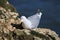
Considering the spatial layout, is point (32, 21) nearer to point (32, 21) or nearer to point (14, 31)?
point (32, 21)

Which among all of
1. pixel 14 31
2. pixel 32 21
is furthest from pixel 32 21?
pixel 14 31

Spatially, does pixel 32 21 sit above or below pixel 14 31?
above

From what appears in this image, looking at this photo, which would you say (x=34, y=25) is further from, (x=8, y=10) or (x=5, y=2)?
(x=5, y=2)

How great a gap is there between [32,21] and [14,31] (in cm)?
49

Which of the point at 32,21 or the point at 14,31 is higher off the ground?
the point at 32,21

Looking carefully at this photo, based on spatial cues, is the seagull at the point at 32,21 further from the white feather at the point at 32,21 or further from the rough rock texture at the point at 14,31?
the rough rock texture at the point at 14,31

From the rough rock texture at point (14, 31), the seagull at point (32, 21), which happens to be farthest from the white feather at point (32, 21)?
the rough rock texture at point (14, 31)

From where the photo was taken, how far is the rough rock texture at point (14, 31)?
6818 mm

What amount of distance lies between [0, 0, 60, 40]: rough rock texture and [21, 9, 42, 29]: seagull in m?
0.13

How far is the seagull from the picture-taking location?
7000 mm

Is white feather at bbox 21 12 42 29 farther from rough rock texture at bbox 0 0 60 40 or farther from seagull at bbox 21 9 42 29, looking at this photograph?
rough rock texture at bbox 0 0 60 40

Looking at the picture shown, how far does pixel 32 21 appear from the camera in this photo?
700cm

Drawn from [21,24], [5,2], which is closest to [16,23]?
[21,24]

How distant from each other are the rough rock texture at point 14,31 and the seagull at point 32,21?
0.13 meters
